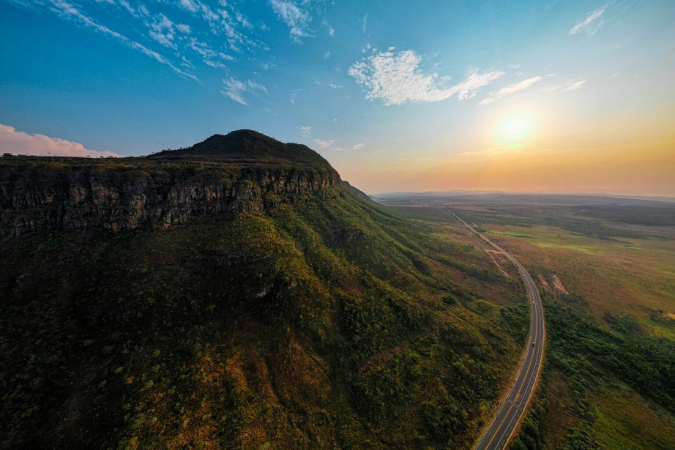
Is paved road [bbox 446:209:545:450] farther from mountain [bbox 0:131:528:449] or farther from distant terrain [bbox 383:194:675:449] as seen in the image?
mountain [bbox 0:131:528:449]

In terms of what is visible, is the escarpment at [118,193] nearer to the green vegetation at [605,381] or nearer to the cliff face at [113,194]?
the cliff face at [113,194]

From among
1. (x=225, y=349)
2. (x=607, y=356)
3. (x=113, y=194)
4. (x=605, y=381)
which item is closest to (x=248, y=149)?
(x=113, y=194)

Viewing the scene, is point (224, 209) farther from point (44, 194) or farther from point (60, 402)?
point (60, 402)

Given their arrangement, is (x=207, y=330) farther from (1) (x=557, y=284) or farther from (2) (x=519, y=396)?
(1) (x=557, y=284)

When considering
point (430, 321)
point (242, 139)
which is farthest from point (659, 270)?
point (242, 139)

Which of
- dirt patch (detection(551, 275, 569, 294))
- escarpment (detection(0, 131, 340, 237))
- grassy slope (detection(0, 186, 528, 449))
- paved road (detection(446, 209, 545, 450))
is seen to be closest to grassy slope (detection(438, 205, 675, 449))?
paved road (detection(446, 209, 545, 450))

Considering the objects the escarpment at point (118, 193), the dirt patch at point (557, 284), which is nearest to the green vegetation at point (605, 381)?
the dirt patch at point (557, 284)
